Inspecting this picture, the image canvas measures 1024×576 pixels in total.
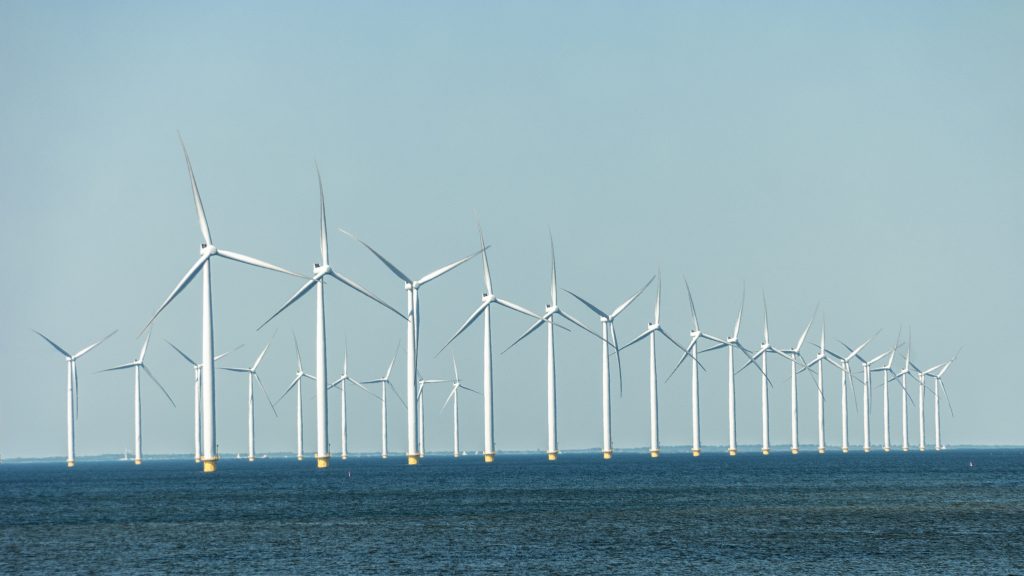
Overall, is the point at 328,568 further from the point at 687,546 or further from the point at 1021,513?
the point at 1021,513

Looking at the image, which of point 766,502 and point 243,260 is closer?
point 766,502

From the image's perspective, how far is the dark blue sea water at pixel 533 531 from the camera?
228ft

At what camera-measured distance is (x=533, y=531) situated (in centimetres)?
8819

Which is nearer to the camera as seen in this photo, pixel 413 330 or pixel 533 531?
pixel 533 531

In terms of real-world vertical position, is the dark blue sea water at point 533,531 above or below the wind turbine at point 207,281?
below

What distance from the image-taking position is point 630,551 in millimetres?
74875

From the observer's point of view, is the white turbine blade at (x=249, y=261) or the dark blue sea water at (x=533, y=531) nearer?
the dark blue sea water at (x=533, y=531)

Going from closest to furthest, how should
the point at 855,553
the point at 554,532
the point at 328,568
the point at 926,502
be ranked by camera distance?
the point at 328,568, the point at 855,553, the point at 554,532, the point at 926,502

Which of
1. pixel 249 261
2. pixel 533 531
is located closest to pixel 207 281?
pixel 249 261

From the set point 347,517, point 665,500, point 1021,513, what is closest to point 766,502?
point 665,500

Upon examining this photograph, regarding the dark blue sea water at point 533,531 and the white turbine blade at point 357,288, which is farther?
the white turbine blade at point 357,288

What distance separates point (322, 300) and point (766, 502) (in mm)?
57783

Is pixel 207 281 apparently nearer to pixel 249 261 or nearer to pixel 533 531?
pixel 249 261

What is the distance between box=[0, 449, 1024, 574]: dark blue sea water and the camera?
69.5 metres
